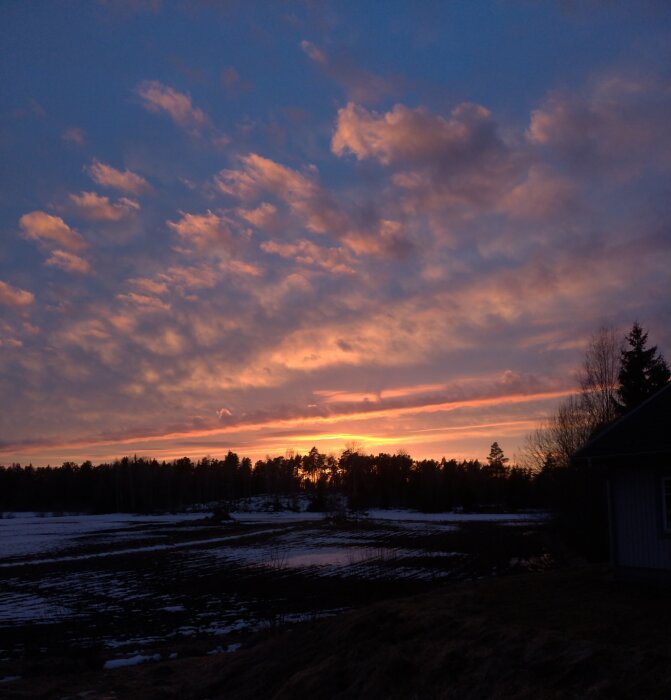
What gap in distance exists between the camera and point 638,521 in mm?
16016

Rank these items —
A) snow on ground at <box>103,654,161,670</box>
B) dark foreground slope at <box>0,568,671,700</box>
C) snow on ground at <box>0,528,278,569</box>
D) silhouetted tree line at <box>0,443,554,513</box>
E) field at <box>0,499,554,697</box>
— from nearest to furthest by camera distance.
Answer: dark foreground slope at <box>0,568,671,700</box>, snow on ground at <box>103,654,161,670</box>, field at <box>0,499,554,697</box>, snow on ground at <box>0,528,278,569</box>, silhouetted tree line at <box>0,443,554,513</box>

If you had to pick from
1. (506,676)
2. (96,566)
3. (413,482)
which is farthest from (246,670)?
(413,482)

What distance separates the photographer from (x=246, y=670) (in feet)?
47.0

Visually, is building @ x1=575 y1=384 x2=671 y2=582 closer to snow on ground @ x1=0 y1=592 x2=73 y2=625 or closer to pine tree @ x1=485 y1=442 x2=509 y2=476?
snow on ground @ x1=0 y1=592 x2=73 y2=625

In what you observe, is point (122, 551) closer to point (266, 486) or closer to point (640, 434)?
point (640, 434)

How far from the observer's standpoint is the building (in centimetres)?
1546

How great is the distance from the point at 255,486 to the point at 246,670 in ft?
568

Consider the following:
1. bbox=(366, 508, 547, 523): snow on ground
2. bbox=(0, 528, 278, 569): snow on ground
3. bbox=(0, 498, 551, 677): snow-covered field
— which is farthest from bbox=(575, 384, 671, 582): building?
bbox=(366, 508, 547, 523): snow on ground

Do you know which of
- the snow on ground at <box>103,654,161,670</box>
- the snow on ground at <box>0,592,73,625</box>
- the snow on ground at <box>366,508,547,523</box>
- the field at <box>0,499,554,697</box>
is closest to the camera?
the snow on ground at <box>103,654,161,670</box>

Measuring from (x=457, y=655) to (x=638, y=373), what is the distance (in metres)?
31.3

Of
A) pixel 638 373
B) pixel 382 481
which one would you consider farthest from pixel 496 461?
pixel 638 373

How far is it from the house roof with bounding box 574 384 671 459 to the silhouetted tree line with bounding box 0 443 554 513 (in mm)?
77832

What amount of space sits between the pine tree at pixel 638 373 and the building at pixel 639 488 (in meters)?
22.3

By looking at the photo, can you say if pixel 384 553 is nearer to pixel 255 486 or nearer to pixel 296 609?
pixel 296 609
